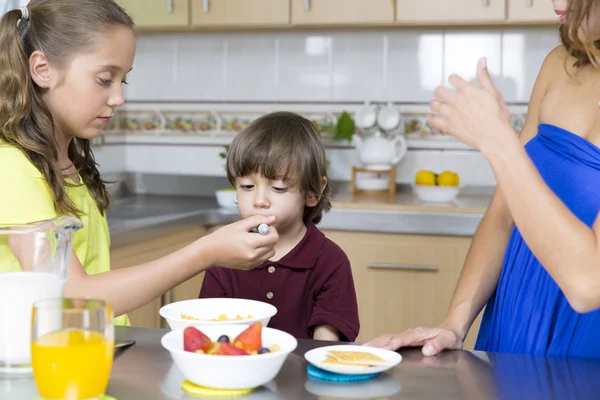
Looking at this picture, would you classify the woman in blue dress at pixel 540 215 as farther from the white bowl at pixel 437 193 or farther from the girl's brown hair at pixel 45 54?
the white bowl at pixel 437 193

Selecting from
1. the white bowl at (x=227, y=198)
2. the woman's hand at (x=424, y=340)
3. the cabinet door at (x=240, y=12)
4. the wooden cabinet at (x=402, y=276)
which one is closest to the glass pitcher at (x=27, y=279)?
the woman's hand at (x=424, y=340)

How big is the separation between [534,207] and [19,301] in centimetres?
70

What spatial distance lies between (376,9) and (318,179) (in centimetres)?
161

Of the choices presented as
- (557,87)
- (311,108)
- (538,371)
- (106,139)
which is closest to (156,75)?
(106,139)

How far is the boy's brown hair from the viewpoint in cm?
171

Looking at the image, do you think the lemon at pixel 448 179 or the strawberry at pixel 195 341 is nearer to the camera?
the strawberry at pixel 195 341

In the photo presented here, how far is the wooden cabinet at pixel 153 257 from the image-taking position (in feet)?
8.81

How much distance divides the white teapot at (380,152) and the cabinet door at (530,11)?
666mm

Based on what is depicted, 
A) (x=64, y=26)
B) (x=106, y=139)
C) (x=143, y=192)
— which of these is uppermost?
(x=64, y=26)

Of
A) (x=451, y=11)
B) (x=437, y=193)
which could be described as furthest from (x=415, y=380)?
(x=451, y=11)

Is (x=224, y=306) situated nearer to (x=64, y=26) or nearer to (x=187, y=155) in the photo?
(x=64, y=26)

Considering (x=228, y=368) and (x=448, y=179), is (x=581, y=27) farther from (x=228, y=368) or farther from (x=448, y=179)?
(x=448, y=179)

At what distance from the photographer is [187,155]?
3795 millimetres

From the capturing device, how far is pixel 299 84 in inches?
142
